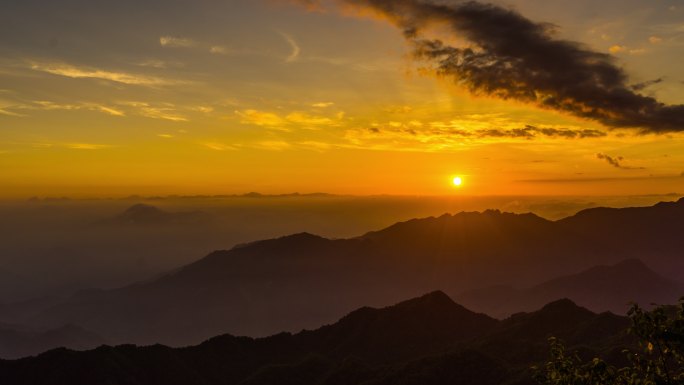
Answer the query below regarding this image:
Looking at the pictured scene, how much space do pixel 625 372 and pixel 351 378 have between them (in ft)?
538

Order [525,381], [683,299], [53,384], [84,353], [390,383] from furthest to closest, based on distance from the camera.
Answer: [84,353] → [53,384] → [390,383] → [525,381] → [683,299]

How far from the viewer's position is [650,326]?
21.2 m

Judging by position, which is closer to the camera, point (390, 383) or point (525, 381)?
point (525, 381)

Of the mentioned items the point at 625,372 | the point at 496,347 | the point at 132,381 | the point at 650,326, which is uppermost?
the point at 650,326

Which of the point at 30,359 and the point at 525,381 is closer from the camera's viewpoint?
the point at 525,381

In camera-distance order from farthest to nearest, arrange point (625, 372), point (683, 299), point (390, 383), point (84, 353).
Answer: point (84, 353) → point (390, 383) → point (625, 372) → point (683, 299)

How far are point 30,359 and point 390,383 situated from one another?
457ft

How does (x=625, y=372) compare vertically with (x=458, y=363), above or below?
above

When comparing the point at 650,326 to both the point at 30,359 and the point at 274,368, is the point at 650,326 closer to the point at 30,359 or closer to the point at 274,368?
the point at 274,368

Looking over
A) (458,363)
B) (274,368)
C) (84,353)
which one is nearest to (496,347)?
(458,363)

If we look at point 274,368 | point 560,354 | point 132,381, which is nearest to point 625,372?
point 560,354

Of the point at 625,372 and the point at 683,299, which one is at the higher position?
the point at 683,299

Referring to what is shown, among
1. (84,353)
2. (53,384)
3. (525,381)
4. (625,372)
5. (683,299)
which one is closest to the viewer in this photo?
(683,299)

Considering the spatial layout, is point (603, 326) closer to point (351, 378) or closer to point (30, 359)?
point (351, 378)
